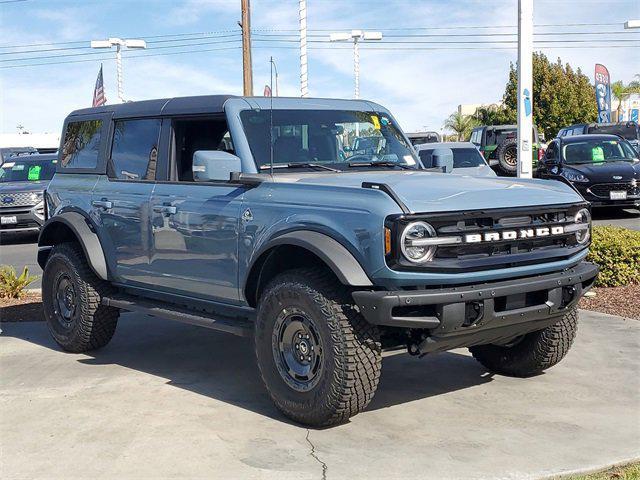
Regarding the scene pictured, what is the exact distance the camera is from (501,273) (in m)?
4.80

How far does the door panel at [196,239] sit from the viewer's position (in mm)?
5551

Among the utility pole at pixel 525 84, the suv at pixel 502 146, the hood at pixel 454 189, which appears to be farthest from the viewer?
the suv at pixel 502 146

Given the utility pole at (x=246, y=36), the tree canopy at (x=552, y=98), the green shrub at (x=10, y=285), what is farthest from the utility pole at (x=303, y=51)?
the tree canopy at (x=552, y=98)

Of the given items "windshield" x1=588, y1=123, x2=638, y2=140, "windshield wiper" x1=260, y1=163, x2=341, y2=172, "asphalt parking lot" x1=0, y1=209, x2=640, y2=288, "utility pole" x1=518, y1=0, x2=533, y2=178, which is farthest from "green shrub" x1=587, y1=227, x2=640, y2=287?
"windshield" x1=588, y1=123, x2=638, y2=140

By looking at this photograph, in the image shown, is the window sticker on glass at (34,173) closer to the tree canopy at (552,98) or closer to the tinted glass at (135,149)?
the tinted glass at (135,149)

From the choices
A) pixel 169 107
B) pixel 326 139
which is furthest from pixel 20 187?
pixel 326 139

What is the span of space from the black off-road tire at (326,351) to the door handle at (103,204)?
7.22 ft

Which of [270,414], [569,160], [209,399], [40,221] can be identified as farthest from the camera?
[569,160]

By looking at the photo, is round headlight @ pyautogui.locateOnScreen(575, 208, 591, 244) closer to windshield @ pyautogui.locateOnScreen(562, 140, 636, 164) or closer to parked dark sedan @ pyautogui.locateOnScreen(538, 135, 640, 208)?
parked dark sedan @ pyautogui.locateOnScreen(538, 135, 640, 208)

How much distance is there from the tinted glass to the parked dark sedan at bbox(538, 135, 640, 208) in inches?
406

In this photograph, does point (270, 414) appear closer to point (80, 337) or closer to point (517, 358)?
point (517, 358)

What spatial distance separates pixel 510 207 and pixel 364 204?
88 cm

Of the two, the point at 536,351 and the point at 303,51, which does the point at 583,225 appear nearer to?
the point at 536,351

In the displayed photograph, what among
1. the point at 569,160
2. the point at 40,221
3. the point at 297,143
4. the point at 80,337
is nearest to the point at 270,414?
the point at 297,143
